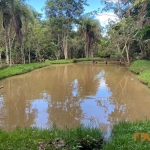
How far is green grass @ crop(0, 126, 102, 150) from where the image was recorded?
138 inches

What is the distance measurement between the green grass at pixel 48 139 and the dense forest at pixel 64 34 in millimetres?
15119

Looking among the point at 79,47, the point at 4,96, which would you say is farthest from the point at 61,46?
the point at 4,96

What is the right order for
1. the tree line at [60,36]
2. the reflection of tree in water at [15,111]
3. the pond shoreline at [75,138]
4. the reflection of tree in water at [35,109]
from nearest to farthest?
the pond shoreline at [75,138]
the reflection of tree in water at [15,111]
the reflection of tree in water at [35,109]
the tree line at [60,36]

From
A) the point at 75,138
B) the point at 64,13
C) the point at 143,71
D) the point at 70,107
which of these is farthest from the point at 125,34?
the point at 75,138

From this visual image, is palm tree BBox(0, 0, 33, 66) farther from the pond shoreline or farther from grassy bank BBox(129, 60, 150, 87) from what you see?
the pond shoreline

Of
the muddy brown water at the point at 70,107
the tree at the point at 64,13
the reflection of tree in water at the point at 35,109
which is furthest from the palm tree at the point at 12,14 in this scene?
the tree at the point at 64,13

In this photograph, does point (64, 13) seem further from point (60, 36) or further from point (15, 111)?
point (15, 111)

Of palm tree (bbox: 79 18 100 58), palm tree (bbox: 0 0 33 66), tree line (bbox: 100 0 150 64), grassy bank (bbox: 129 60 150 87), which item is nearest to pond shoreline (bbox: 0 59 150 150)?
grassy bank (bbox: 129 60 150 87)

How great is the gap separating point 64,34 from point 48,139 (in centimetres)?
2970

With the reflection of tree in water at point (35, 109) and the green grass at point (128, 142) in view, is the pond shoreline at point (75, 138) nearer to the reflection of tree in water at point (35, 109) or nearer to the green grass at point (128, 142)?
the green grass at point (128, 142)

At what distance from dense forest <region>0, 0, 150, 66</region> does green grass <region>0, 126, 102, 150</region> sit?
49.6ft

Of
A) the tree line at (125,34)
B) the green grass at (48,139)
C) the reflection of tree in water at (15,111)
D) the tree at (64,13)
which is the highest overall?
the tree at (64,13)

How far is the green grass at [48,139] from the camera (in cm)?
350

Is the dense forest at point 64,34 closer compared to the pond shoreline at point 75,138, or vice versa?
the pond shoreline at point 75,138
